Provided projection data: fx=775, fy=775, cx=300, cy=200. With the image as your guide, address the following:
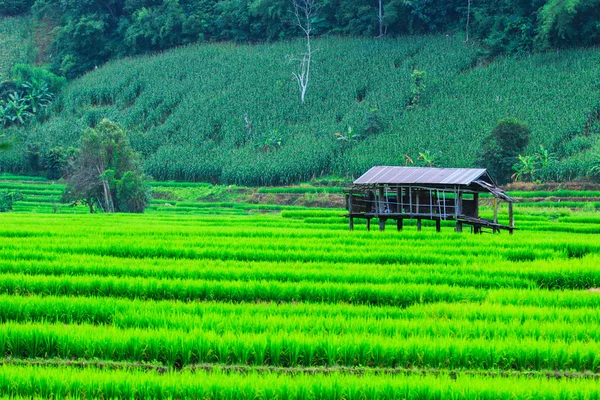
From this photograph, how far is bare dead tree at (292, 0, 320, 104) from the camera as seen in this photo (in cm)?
→ 6638

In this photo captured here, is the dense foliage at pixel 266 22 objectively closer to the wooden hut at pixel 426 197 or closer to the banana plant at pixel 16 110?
the banana plant at pixel 16 110

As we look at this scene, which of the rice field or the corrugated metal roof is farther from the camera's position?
the corrugated metal roof

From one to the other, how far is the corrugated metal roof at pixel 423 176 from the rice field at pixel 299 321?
19.4 feet

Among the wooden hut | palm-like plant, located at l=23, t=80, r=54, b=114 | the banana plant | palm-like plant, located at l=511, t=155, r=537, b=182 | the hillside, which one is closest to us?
the wooden hut

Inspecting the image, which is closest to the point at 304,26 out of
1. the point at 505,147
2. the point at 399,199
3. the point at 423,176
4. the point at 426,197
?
the point at 505,147

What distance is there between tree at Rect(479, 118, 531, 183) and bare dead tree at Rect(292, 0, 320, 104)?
2200 centimetres

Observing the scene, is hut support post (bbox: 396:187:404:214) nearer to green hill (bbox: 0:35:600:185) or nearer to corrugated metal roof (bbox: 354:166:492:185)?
corrugated metal roof (bbox: 354:166:492:185)

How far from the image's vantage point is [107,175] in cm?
4462

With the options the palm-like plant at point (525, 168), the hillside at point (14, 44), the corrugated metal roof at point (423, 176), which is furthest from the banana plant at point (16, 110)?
the corrugated metal roof at point (423, 176)

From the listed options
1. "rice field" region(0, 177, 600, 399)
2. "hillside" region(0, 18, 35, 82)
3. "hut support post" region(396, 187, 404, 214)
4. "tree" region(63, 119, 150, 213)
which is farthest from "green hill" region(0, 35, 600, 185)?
"rice field" region(0, 177, 600, 399)

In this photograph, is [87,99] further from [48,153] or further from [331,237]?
[331,237]

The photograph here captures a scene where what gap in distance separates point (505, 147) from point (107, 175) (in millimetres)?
23589

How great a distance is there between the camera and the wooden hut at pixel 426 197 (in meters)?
25.3

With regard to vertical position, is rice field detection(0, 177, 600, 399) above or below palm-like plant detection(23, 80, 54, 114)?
below
